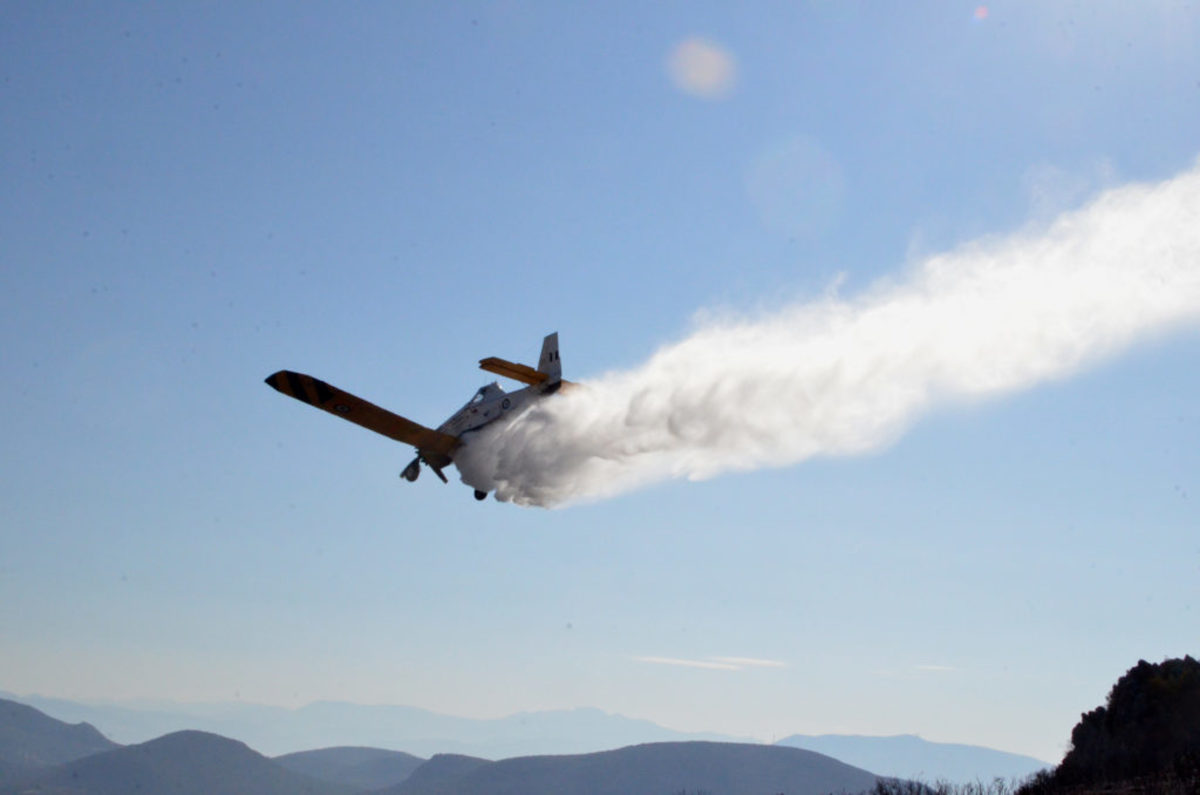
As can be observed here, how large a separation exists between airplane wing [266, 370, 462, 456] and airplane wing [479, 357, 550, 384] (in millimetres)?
4377

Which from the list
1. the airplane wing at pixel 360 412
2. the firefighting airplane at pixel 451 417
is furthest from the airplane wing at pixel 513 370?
the airplane wing at pixel 360 412

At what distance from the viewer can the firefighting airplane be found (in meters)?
42.7

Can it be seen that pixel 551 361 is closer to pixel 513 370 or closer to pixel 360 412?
pixel 513 370

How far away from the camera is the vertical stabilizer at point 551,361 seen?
1698 inches

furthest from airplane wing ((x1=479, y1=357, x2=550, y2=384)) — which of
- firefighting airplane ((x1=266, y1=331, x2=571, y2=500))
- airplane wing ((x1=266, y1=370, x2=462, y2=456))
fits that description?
airplane wing ((x1=266, y1=370, x2=462, y2=456))

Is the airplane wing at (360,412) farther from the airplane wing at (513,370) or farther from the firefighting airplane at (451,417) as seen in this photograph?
the airplane wing at (513,370)

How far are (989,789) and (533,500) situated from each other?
21.5 metres

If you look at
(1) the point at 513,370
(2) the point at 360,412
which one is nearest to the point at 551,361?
(1) the point at 513,370

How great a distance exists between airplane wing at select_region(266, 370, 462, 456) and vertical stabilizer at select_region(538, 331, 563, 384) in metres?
5.26

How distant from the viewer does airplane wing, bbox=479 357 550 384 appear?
1644 inches

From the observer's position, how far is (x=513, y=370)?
139 feet

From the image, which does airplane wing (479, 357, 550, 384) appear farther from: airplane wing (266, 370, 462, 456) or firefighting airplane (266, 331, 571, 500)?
A: airplane wing (266, 370, 462, 456)

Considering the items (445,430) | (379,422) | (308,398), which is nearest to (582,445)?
(445,430)

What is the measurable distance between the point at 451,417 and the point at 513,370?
4465 millimetres
